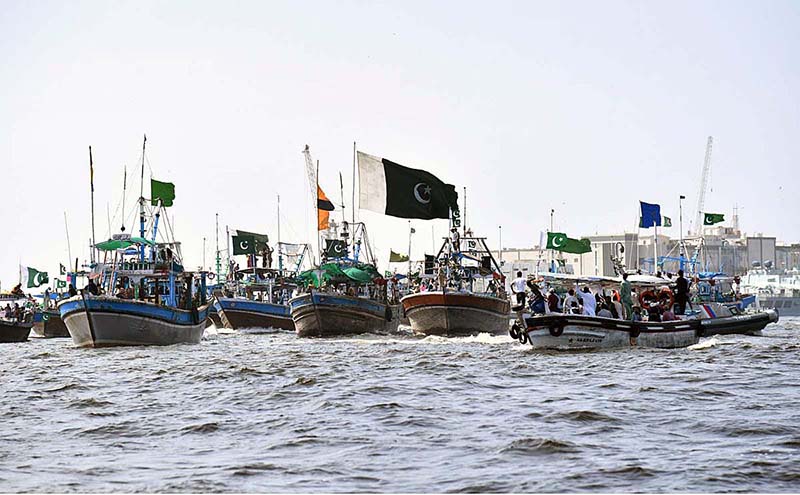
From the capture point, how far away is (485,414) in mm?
22844

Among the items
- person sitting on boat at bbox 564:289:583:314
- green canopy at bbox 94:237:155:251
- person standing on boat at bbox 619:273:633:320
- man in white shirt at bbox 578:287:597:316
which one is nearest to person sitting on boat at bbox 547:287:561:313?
person sitting on boat at bbox 564:289:583:314

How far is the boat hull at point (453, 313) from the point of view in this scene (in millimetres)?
61531

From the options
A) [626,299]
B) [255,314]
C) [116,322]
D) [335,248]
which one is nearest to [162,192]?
[116,322]

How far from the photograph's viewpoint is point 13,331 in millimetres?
70250

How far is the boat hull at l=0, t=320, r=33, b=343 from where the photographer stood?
6925cm

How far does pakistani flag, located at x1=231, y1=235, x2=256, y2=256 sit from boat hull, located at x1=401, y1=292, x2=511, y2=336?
43.2 meters

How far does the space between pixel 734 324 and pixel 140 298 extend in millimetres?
24169

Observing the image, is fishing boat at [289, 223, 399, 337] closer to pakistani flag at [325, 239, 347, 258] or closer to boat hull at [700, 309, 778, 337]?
pakistani flag at [325, 239, 347, 258]

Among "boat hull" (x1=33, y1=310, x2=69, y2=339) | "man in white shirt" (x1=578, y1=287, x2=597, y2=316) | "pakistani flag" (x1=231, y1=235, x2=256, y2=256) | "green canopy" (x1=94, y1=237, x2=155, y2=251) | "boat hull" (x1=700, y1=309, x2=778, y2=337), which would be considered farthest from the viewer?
"pakistani flag" (x1=231, y1=235, x2=256, y2=256)

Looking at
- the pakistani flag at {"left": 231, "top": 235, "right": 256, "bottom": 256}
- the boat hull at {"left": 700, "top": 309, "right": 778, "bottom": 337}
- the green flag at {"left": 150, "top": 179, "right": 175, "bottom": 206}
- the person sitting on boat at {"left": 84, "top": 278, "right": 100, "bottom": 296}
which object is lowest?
the boat hull at {"left": 700, "top": 309, "right": 778, "bottom": 337}

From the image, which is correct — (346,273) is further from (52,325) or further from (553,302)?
(553,302)

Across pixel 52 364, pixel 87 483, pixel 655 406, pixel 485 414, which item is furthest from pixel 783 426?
pixel 52 364

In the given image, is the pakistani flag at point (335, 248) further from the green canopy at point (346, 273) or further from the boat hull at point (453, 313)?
the boat hull at point (453, 313)

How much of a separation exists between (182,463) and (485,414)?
6825 mm
